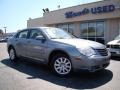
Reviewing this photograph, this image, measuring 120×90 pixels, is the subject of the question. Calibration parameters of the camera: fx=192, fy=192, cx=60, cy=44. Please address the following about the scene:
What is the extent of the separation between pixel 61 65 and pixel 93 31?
15.6m

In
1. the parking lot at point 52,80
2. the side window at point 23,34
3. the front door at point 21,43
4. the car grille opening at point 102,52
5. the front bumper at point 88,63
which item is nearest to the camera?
the parking lot at point 52,80

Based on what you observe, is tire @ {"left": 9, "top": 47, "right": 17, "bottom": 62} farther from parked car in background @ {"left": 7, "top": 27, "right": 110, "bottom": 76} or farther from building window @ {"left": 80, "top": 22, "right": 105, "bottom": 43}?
building window @ {"left": 80, "top": 22, "right": 105, "bottom": 43}

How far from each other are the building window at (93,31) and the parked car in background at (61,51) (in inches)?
534

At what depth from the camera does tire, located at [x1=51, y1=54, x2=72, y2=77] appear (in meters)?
6.18

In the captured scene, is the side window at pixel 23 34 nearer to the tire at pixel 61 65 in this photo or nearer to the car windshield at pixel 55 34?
the car windshield at pixel 55 34

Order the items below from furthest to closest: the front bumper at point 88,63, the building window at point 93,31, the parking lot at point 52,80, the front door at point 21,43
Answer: the building window at point 93,31, the front door at point 21,43, the front bumper at point 88,63, the parking lot at point 52,80

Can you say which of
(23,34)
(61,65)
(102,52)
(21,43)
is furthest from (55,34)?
(102,52)

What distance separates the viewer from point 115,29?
19.3 metres

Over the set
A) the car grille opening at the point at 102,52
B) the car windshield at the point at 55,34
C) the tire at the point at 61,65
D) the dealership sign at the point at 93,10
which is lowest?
the tire at the point at 61,65

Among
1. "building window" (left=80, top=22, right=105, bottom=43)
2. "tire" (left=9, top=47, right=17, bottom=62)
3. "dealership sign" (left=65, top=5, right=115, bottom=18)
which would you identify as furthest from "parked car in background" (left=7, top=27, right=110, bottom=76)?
"building window" (left=80, top=22, right=105, bottom=43)

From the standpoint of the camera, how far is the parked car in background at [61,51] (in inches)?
230

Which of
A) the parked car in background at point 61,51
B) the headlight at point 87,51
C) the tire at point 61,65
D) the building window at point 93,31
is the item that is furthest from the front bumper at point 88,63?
the building window at point 93,31

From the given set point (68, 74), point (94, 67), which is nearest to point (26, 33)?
point (68, 74)

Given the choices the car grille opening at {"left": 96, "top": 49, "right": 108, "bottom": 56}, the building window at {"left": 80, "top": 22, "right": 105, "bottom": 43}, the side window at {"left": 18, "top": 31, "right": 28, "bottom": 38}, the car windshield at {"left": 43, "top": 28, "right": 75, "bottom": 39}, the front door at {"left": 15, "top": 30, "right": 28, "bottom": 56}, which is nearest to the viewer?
the car grille opening at {"left": 96, "top": 49, "right": 108, "bottom": 56}
